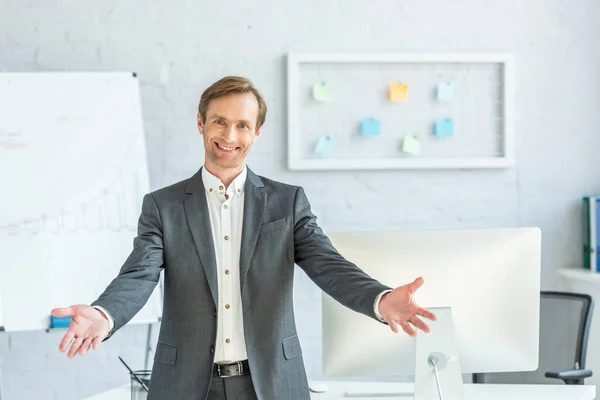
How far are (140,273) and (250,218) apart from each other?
0.82ft

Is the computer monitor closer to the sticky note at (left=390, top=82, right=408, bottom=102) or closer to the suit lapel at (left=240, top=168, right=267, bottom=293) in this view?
the suit lapel at (left=240, top=168, right=267, bottom=293)

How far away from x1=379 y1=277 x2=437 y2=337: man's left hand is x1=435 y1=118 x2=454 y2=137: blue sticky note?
1.97 meters

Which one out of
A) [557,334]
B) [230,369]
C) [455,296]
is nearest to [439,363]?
[455,296]

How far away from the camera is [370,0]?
328 cm

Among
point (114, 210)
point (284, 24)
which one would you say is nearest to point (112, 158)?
point (114, 210)

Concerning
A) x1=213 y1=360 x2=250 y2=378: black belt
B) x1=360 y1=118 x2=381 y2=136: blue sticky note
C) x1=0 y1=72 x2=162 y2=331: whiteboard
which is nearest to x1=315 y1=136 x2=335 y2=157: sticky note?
x1=360 y1=118 x2=381 y2=136: blue sticky note

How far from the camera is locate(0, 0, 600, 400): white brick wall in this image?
3182 millimetres

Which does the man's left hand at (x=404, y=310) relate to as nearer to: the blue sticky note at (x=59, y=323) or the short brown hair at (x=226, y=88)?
the short brown hair at (x=226, y=88)

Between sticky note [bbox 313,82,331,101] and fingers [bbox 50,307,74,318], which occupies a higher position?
sticky note [bbox 313,82,331,101]

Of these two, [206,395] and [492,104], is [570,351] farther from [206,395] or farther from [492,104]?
[206,395]

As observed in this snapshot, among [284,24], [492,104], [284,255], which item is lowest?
[284,255]

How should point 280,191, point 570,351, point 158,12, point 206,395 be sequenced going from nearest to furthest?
point 206,395, point 280,191, point 570,351, point 158,12

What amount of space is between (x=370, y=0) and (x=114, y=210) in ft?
4.50

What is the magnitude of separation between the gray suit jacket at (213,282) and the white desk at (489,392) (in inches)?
21.4
